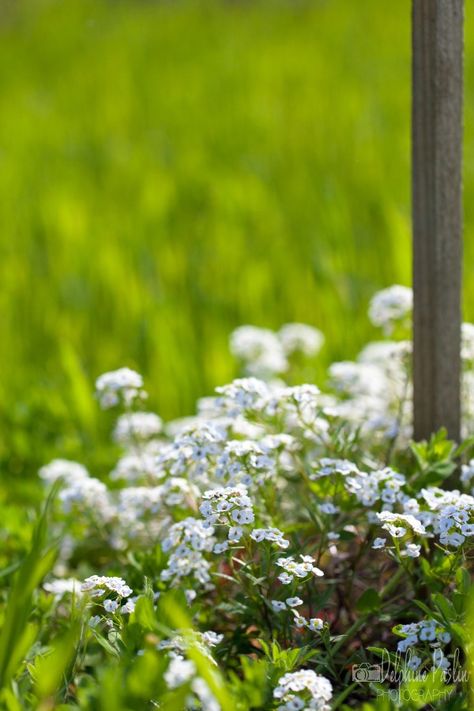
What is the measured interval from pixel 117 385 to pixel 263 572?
0.65 meters

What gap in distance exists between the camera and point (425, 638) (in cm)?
131

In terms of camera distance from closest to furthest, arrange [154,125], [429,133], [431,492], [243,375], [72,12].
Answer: [431,492] → [429,133] → [243,375] → [154,125] → [72,12]

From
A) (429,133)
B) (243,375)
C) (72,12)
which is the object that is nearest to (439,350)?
(429,133)

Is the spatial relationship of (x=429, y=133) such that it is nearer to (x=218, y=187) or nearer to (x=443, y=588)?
(x=443, y=588)

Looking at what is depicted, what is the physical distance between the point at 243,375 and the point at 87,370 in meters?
0.67

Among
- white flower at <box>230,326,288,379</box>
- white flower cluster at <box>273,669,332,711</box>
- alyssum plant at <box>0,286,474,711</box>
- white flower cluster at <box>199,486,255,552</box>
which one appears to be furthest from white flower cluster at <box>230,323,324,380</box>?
white flower cluster at <box>273,669,332,711</box>

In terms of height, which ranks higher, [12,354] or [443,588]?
[12,354]

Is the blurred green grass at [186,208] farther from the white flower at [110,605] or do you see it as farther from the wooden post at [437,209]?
the white flower at [110,605]

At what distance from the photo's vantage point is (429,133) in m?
1.80

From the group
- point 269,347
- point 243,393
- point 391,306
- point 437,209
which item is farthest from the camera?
point 269,347

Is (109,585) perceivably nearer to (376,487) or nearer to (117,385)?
(376,487)

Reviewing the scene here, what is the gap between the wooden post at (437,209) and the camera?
1.77 meters

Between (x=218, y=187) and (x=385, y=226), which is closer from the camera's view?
(x=385, y=226)

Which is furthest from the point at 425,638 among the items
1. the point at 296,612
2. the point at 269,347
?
the point at 269,347
